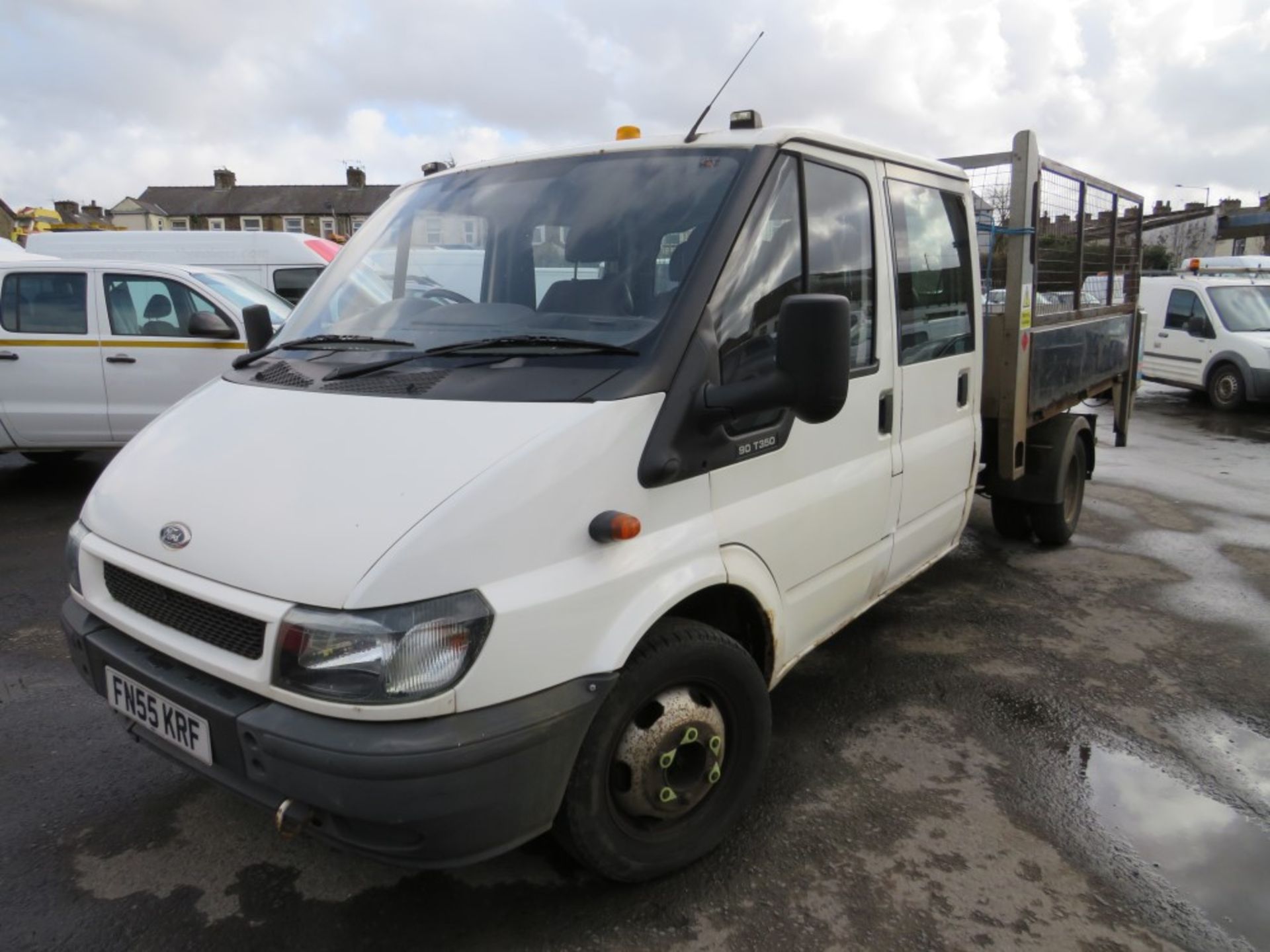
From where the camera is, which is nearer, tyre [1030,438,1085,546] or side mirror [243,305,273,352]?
side mirror [243,305,273,352]

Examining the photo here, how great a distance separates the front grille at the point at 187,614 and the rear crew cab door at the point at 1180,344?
15093mm

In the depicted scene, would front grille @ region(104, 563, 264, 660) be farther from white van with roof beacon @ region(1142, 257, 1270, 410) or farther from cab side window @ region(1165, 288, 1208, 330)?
cab side window @ region(1165, 288, 1208, 330)

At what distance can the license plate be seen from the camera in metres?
2.13

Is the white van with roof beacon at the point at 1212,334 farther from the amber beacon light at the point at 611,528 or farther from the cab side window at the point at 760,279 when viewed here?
the amber beacon light at the point at 611,528

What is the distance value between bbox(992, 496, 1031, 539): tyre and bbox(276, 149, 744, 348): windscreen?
4.07m

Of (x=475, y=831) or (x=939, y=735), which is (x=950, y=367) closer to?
(x=939, y=735)

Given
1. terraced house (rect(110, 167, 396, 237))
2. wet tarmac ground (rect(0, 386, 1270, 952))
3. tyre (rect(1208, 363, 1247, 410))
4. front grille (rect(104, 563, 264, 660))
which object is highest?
terraced house (rect(110, 167, 396, 237))

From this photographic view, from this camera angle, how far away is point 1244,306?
1348 centimetres

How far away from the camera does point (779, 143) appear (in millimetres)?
2771

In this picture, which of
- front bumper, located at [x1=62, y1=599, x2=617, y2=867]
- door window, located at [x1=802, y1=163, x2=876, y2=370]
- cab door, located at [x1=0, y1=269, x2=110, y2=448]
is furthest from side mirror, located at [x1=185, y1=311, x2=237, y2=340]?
door window, located at [x1=802, y1=163, x2=876, y2=370]

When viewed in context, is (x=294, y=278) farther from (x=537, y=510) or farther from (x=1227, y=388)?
(x=1227, y=388)

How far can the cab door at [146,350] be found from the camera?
694 centimetres

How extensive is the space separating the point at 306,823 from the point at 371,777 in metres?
0.28

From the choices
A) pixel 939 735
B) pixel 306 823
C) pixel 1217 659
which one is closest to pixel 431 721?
pixel 306 823
